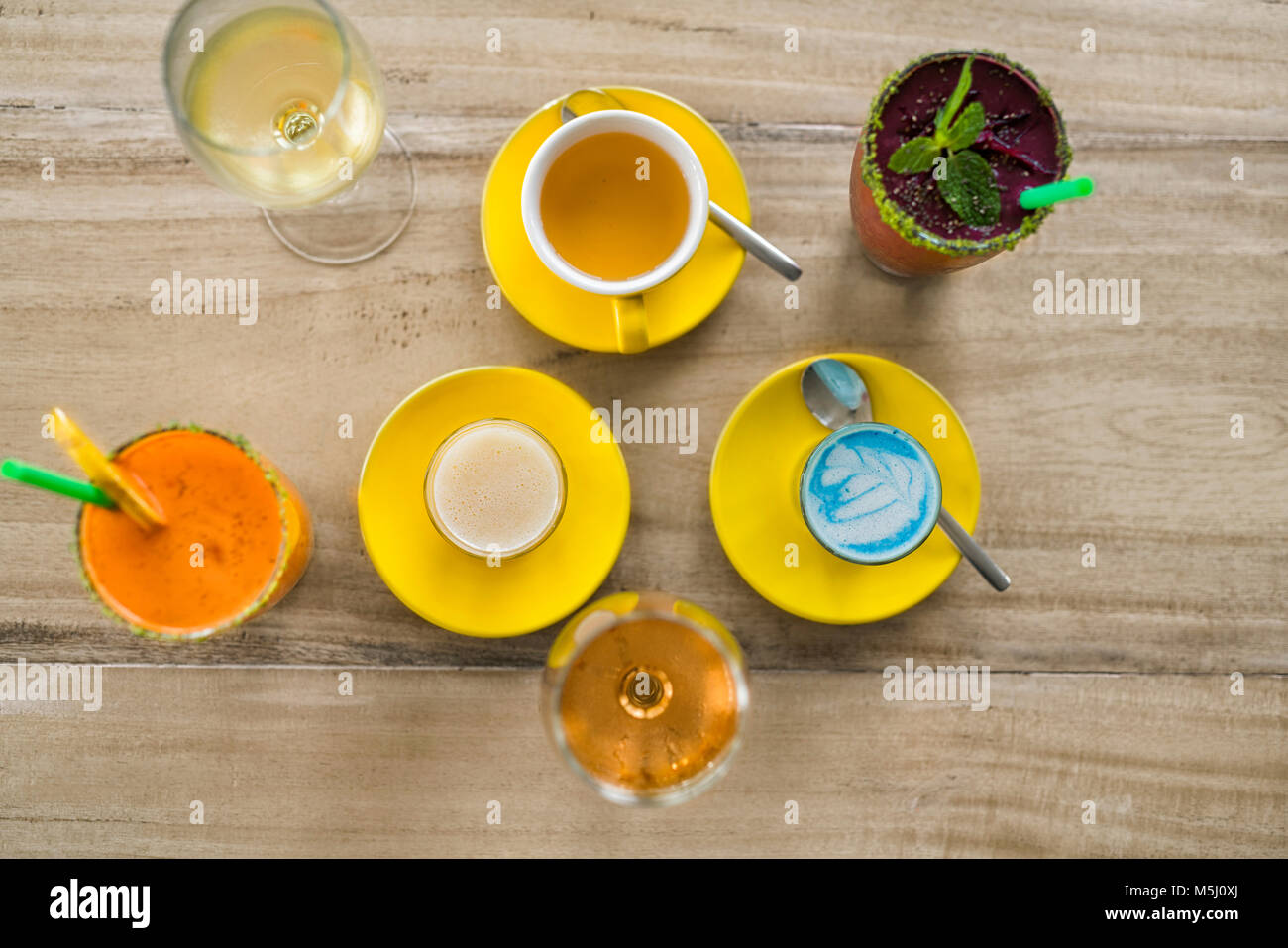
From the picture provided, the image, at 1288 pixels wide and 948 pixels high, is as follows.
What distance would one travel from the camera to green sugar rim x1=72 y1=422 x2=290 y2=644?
100cm

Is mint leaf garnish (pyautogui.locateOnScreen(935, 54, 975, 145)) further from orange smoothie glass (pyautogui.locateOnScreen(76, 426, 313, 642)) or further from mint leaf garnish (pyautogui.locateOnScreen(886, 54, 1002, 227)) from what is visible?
orange smoothie glass (pyautogui.locateOnScreen(76, 426, 313, 642))

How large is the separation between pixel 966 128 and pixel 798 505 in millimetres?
514

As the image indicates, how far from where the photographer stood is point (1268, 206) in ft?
4.13

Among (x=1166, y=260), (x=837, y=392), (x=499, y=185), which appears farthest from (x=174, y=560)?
(x=1166, y=260)

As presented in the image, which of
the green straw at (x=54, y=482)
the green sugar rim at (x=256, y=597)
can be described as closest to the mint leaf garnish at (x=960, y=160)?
the green sugar rim at (x=256, y=597)

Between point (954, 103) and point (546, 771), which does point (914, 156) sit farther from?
point (546, 771)

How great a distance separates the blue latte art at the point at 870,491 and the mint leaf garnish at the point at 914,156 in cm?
32

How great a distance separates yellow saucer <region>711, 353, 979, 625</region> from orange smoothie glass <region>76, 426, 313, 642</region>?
580mm

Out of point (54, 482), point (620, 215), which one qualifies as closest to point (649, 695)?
point (620, 215)

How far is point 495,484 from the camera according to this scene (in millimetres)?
1136

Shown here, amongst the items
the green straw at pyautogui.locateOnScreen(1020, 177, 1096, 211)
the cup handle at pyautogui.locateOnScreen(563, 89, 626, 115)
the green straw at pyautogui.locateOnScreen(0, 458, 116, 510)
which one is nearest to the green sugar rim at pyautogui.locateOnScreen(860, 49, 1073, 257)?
the green straw at pyautogui.locateOnScreen(1020, 177, 1096, 211)

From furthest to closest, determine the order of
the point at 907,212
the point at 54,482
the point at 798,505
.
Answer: the point at 798,505
the point at 907,212
the point at 54,482

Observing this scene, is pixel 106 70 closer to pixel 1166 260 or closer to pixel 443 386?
pixel 443 386
